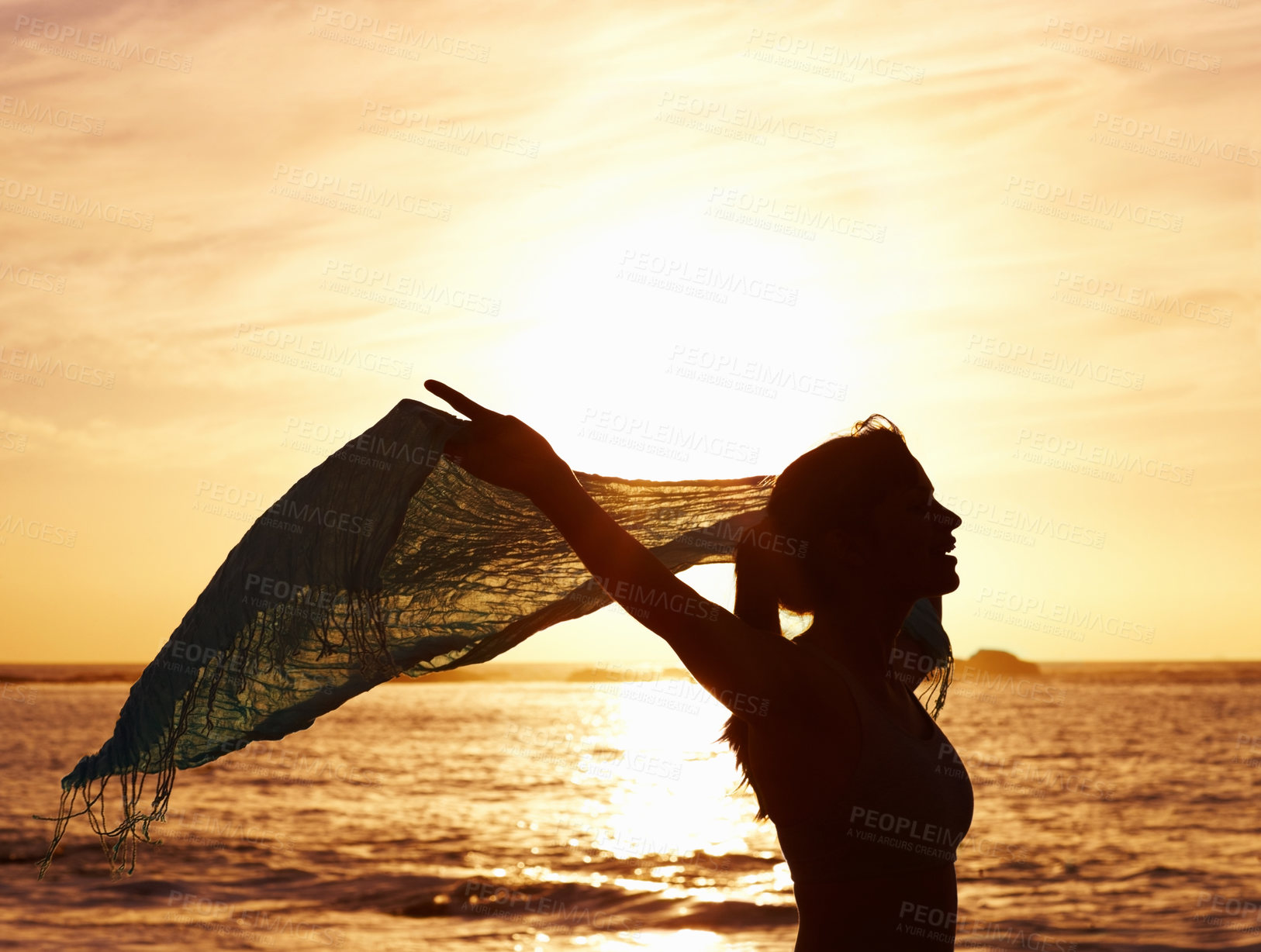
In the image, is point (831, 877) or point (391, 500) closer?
point (831, 877)

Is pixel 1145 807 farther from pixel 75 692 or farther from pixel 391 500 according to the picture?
pixel 75 692

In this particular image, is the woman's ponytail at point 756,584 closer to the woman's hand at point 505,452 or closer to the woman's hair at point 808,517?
the woman's hair at point 808,517

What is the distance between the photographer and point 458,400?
1.73 metres

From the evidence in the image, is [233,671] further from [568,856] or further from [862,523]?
[568,856]

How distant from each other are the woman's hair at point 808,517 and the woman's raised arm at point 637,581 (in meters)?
0.45

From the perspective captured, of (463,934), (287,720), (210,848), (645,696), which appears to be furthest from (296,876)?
(645,696)

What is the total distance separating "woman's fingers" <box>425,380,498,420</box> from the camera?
1.73 m

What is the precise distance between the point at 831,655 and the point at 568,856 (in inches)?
693

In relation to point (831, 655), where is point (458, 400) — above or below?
above

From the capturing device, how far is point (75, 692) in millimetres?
92062

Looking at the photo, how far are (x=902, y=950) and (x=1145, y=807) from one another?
81.9 ft

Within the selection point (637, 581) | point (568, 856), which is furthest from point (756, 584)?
point (568, 856)

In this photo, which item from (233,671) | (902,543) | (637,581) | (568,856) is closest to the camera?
(637,581)

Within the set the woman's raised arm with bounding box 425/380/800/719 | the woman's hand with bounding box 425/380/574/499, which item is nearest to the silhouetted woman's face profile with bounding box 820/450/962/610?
the woman's raised arm with bounding box 425/380/800/719
